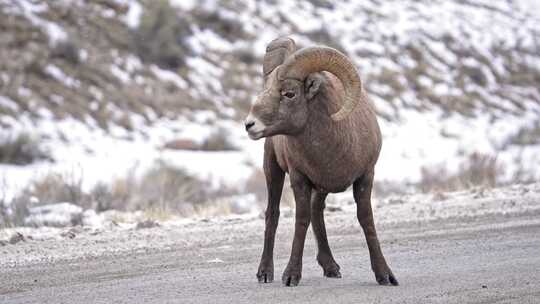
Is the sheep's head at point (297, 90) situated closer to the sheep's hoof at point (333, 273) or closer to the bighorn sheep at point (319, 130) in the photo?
the bighorn sheep at point (319, 130)

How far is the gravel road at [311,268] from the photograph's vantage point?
799 centimetres

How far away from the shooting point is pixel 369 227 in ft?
28.2

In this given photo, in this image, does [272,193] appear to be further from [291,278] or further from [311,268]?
[291,278]

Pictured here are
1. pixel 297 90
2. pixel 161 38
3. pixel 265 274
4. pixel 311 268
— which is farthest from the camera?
pixel 161 38

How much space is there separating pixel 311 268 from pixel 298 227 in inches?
56.2

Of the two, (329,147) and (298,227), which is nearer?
(329,147)

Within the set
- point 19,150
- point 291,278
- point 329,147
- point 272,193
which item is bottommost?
point 291,278

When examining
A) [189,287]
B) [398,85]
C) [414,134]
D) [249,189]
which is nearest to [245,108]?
[414,134]

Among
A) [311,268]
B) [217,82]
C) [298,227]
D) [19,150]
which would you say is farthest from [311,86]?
[217,82]

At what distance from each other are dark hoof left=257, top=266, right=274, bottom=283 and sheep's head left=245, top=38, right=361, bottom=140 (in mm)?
1424

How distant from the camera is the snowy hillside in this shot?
24.3 metres

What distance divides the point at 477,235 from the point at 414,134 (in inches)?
809

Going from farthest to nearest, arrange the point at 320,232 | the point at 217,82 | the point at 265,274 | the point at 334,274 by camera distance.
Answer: the point at 217,82 < the point at 320,232 < the point at 334,274 < the point at 265,274

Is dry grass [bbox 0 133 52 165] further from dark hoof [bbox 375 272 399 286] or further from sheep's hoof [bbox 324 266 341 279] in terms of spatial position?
dark hoof [bbox 375 272 399 286]
